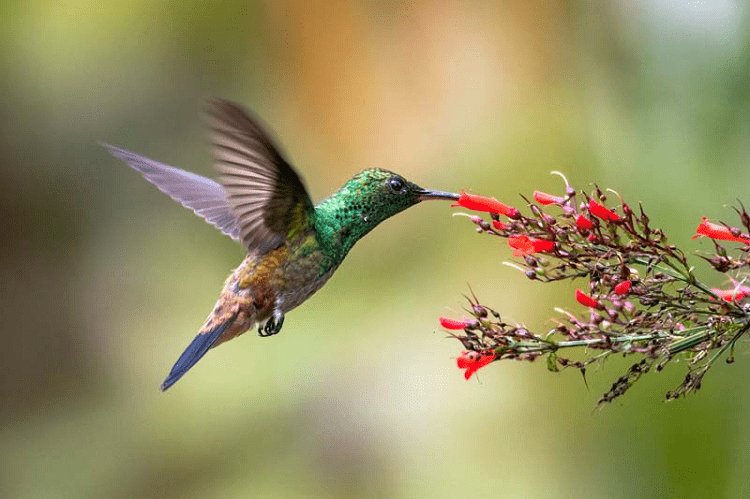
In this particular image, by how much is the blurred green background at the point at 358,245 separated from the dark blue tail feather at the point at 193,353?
1476mm

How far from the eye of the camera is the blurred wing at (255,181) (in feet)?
6.38

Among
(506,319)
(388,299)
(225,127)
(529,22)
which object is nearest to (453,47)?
(529,22)

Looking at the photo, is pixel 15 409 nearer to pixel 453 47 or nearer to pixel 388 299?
pixel 388 299

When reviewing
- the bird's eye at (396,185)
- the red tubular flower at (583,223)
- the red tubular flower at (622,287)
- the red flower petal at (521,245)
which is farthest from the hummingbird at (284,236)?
the red tubular flower at (622,287)

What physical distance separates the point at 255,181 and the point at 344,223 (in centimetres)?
34

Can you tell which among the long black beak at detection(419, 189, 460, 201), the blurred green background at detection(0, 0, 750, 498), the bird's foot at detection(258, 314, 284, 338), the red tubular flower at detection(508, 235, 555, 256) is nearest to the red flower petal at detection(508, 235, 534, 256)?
the red tubular flower at detection(508, 235, 555, 256)

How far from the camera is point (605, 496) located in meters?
3.39

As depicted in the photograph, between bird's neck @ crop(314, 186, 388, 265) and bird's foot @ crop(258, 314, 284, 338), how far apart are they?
0.21m

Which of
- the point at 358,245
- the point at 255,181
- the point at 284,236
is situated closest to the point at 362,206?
the point at 284,236

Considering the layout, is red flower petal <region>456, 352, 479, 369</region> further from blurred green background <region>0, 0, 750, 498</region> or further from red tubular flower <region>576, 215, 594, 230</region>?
blurred green background <region>0, 0, 750, 498</region>

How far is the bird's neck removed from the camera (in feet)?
7.82

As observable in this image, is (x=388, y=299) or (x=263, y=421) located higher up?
(x=388, y=299)

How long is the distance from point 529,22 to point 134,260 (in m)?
2.90

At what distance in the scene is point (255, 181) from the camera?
215cm
